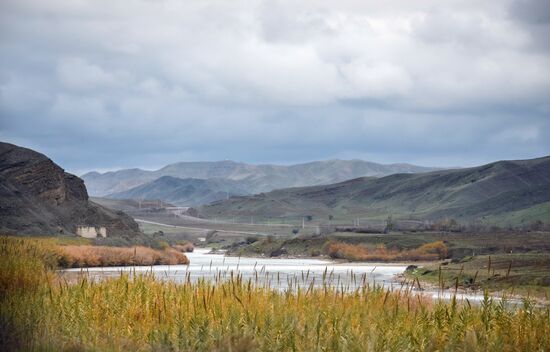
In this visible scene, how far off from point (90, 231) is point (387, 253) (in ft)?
103

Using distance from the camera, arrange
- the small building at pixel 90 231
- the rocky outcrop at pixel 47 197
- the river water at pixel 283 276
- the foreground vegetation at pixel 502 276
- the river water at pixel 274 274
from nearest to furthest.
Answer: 1. the river water at pixel 283 276
2. the river water at pixel 274 274
3. the foreground vegetation at pixel 502 276
4. the rocky outcrop at pixel 47 197
5. the small building at pixel 90 231

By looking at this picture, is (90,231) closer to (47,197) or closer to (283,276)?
(47,197)

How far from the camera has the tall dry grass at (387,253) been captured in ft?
299

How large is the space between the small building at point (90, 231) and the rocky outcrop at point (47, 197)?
661 mm

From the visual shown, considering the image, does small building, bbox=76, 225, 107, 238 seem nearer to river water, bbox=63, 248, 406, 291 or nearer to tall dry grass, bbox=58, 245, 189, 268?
tall dry grass, bbox=58, 245, 189, 268

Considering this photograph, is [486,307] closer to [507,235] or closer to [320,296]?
[320,296]

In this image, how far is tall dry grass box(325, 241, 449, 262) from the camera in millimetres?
Result: 91062

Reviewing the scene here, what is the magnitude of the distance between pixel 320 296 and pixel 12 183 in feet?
221

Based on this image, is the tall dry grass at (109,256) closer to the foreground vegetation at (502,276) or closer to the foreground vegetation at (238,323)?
the foreground vegetation at (502,276)

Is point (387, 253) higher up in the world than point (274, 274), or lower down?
higher up

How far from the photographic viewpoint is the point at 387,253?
95812 millimetres

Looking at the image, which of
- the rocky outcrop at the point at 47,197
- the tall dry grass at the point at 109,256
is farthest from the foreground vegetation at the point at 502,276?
the rocky outcrop at the point at 47,197

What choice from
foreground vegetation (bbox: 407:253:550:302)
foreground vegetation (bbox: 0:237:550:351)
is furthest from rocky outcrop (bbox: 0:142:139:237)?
foreground vegetation (bbox: 0:237:550:351)

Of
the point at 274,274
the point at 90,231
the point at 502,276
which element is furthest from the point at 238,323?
the point at 90,231
